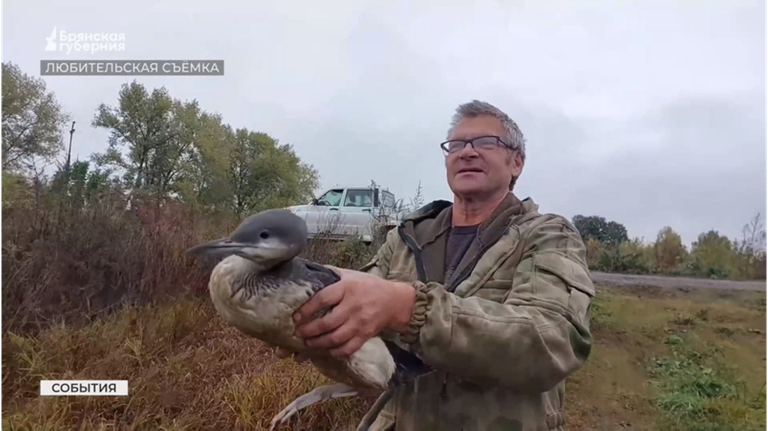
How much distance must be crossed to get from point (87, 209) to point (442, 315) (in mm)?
1193

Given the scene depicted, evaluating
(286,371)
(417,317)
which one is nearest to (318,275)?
(417,317)

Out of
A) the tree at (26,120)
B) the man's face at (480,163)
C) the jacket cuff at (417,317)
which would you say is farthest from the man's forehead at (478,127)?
the tree at (26,120)

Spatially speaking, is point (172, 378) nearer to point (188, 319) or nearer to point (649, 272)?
→ point (188, 319)

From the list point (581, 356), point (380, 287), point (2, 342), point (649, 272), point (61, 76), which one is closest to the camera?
point (380, 287)

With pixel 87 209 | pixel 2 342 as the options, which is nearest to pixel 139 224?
pixel 87 209

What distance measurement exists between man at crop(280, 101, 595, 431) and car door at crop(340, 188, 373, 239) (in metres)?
0.33

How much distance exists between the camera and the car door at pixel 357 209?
171 cm

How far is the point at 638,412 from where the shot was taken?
172 cm

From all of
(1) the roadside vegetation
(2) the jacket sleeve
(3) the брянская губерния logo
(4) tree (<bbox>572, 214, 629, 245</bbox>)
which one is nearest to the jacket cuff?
(2) the jacket sleeve

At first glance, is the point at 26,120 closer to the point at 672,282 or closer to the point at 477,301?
the point at 477,301

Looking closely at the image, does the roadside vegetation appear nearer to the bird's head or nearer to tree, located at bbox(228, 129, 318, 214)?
tree, located at bbox(228, 129, 318, 214)

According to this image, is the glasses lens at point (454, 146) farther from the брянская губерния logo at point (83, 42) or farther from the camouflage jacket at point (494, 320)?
the брянская губерния logo at point (83, 42)

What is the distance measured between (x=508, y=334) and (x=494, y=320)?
1.3 inches

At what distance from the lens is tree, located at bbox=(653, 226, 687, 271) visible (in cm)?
159
